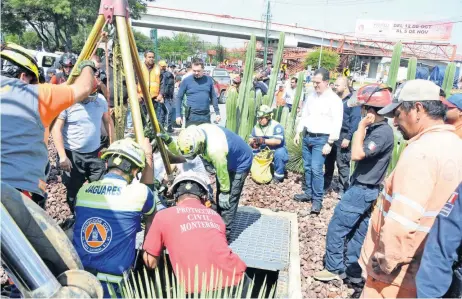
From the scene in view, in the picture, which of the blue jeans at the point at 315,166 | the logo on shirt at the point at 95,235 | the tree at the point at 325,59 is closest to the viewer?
the logo on shirt at the point at 95,235

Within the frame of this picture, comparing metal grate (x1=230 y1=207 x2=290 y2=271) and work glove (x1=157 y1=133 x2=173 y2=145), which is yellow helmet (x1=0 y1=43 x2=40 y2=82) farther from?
metal grate (x1=230 y1=207 x2=290 y2=271)

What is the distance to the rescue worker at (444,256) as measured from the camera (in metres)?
1.52

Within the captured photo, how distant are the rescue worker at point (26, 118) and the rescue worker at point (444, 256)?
2049 mm

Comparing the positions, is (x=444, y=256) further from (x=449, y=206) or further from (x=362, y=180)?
(x=362, y=180)

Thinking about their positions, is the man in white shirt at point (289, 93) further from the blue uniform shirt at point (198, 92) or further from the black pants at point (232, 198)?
the black pants at point (232, 198)

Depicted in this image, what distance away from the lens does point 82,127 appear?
3561 mm

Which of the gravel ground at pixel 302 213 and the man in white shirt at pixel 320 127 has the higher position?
the man in white shirt at pixel 320 127

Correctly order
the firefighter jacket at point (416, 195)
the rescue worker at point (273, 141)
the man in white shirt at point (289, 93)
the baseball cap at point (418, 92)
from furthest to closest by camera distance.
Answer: the man in white shirt at point (289, 93) < the rescue worker at point (273, 141) < the baseball cap at point (418, 92) < the firefighter jacket at point (416, 195)

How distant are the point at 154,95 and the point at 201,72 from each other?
1386mm

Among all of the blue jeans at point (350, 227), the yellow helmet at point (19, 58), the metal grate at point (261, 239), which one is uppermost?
the yellow helmet at point (19, 58)

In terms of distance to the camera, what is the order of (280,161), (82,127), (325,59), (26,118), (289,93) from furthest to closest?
(325,59) < (289,93) < (280,161) < (82,127) < (26,118)

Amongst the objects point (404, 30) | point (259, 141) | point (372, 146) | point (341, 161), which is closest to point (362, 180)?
point (372, 146)

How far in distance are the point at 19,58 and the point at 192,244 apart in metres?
1.59

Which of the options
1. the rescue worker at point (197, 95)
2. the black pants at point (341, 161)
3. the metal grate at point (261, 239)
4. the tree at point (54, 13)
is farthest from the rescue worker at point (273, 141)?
the tree at point (54, 13)
